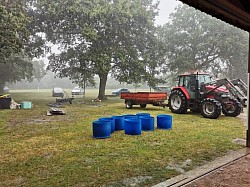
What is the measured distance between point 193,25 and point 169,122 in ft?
56.7

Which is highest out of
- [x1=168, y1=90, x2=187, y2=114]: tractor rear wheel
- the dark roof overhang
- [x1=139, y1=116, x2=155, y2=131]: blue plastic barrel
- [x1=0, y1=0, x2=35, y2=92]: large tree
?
[x1=0, y1=0, x2=35, y2=92]: large tree

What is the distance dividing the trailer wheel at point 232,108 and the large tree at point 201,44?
10.2 meters

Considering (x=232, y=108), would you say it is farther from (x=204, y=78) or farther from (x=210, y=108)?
(x=204, y=78)

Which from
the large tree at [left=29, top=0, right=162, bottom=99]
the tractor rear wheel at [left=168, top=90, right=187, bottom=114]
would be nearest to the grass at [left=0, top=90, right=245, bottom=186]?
the tractor rear wheel at [left=168, top=90, right=187, bottom=114]

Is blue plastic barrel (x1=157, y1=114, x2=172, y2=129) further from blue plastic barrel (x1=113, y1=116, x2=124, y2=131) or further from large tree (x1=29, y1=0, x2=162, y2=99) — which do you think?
large tree (x1=29, y1=0, x2=162, y2=99)

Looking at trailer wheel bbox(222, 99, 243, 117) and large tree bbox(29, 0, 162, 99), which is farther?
large tree bbox(29, 0, 162, 99)

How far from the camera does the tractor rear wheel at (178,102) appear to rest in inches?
382

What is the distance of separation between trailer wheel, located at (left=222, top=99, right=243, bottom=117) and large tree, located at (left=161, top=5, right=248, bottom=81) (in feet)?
33.3

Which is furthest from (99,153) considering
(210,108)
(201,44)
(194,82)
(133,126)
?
(201,44)

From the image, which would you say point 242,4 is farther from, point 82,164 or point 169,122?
point 169,122

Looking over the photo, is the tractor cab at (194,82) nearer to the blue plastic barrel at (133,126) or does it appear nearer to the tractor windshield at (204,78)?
the tractor windshield at (204,78)

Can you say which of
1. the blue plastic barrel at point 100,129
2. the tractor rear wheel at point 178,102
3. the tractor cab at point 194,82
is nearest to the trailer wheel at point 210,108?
the tractor cab at point 194,82

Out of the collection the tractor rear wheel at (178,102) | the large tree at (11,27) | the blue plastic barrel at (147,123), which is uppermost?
the large tree at (11,27)

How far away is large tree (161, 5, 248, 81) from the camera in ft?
64.0
